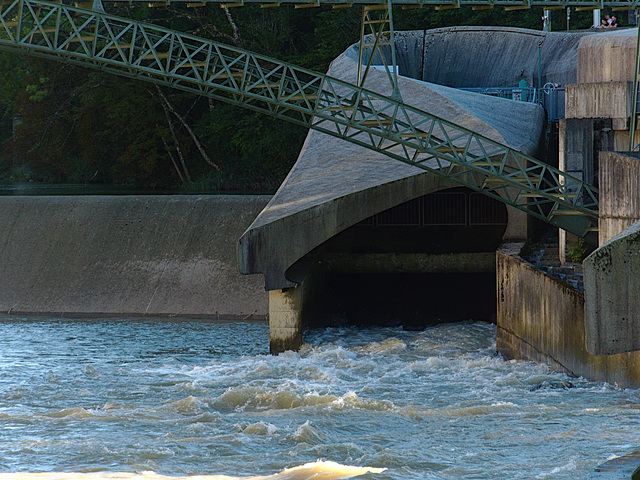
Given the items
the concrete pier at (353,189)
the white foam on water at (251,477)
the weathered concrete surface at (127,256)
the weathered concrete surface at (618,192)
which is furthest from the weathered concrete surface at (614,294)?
the weathered concrete surface at (127,256)

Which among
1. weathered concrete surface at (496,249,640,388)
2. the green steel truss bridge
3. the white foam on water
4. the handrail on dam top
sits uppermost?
the handrail on dam top

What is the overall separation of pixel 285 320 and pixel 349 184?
10.7 feet

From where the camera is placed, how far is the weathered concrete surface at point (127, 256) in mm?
25469

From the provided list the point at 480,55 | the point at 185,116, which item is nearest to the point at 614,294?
the point at 480,55

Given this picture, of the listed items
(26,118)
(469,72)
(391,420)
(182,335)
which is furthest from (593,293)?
(26,118)

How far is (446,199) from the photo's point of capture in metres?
29.0

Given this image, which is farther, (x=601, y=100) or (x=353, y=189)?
(x=601, y=100)

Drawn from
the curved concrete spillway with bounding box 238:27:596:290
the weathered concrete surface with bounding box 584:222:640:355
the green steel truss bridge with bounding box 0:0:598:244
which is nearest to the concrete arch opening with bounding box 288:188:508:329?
the curved concrete spillway with bounding box 238:27:596:290

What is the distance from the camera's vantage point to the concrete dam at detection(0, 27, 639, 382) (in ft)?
64.4

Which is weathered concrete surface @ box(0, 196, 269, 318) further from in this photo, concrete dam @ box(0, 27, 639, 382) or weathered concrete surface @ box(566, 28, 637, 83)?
weathered concrete surface @ box(566, 28, 637, 83)

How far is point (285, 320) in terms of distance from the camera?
19531 mm

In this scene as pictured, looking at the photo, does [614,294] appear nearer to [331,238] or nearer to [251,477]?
[251,477]

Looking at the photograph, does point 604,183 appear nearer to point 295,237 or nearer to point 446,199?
point 295,237

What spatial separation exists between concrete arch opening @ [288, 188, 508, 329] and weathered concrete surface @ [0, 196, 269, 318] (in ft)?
8.41
